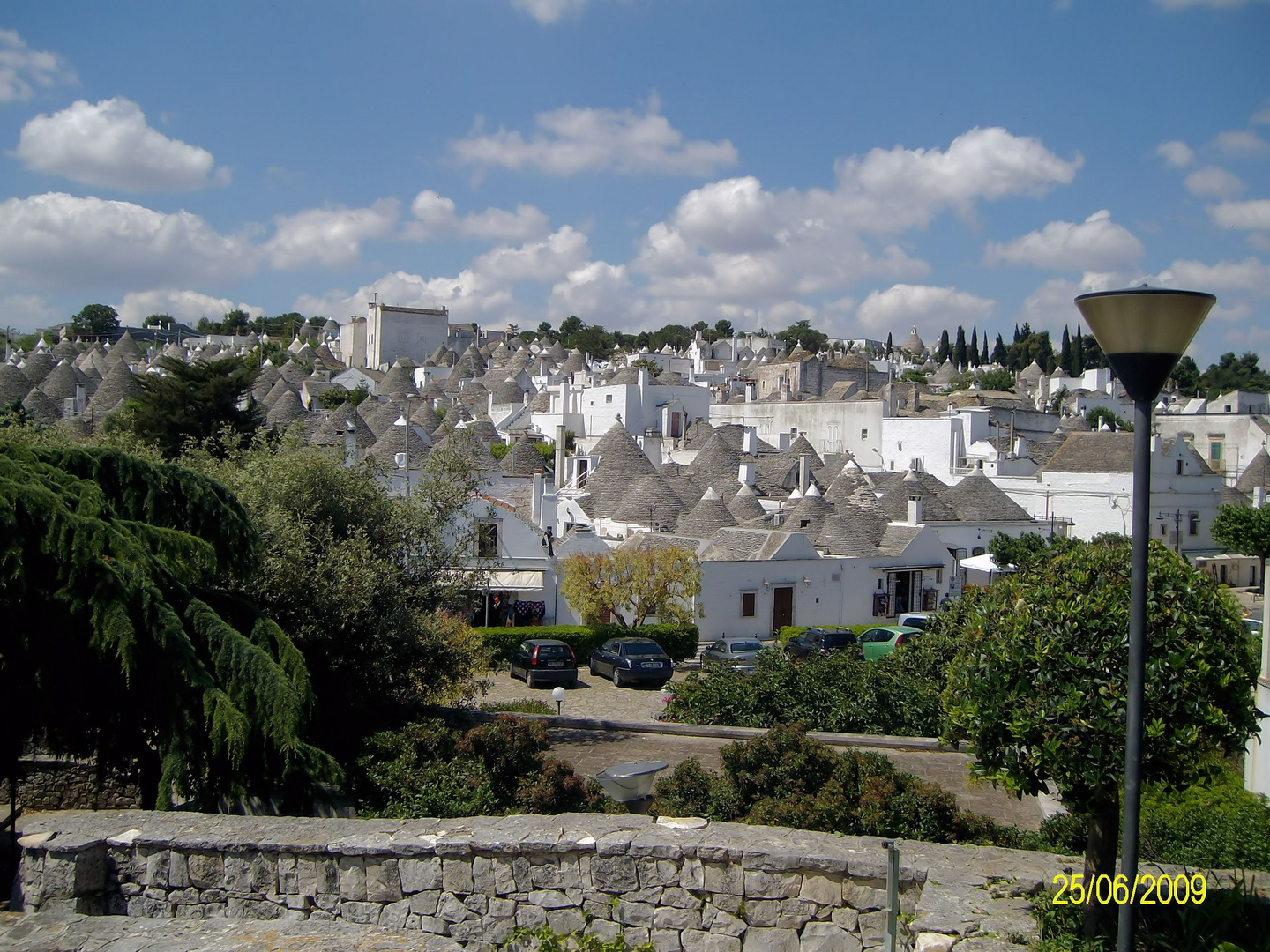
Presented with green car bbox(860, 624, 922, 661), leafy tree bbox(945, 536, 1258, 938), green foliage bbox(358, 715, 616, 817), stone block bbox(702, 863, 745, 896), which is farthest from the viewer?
green car bbox(860, 624, 922, 661)

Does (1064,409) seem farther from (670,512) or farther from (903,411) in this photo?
(670,512)

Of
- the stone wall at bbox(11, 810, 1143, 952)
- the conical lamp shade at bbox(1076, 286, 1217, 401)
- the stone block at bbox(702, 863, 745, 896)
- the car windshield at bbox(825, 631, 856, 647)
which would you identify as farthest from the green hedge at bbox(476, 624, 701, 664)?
the conical lamp shade at bbox(1076, 286, 1217, 401)

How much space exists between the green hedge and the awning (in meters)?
0.98

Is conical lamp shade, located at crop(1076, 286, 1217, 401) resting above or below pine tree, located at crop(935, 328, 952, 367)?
below

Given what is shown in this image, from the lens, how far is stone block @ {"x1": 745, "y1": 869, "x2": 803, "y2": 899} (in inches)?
239

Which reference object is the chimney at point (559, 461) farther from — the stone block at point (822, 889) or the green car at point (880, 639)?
the stone block at point (822, 889)

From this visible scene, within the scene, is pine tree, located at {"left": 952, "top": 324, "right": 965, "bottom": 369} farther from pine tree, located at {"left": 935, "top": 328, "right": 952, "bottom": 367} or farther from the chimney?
the chimney

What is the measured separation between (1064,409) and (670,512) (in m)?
46.9

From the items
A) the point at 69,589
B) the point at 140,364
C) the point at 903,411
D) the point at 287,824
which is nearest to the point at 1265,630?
the point at 287,824

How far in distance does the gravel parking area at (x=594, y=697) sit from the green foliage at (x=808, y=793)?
6.72m

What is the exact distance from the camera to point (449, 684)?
43.5 feet
